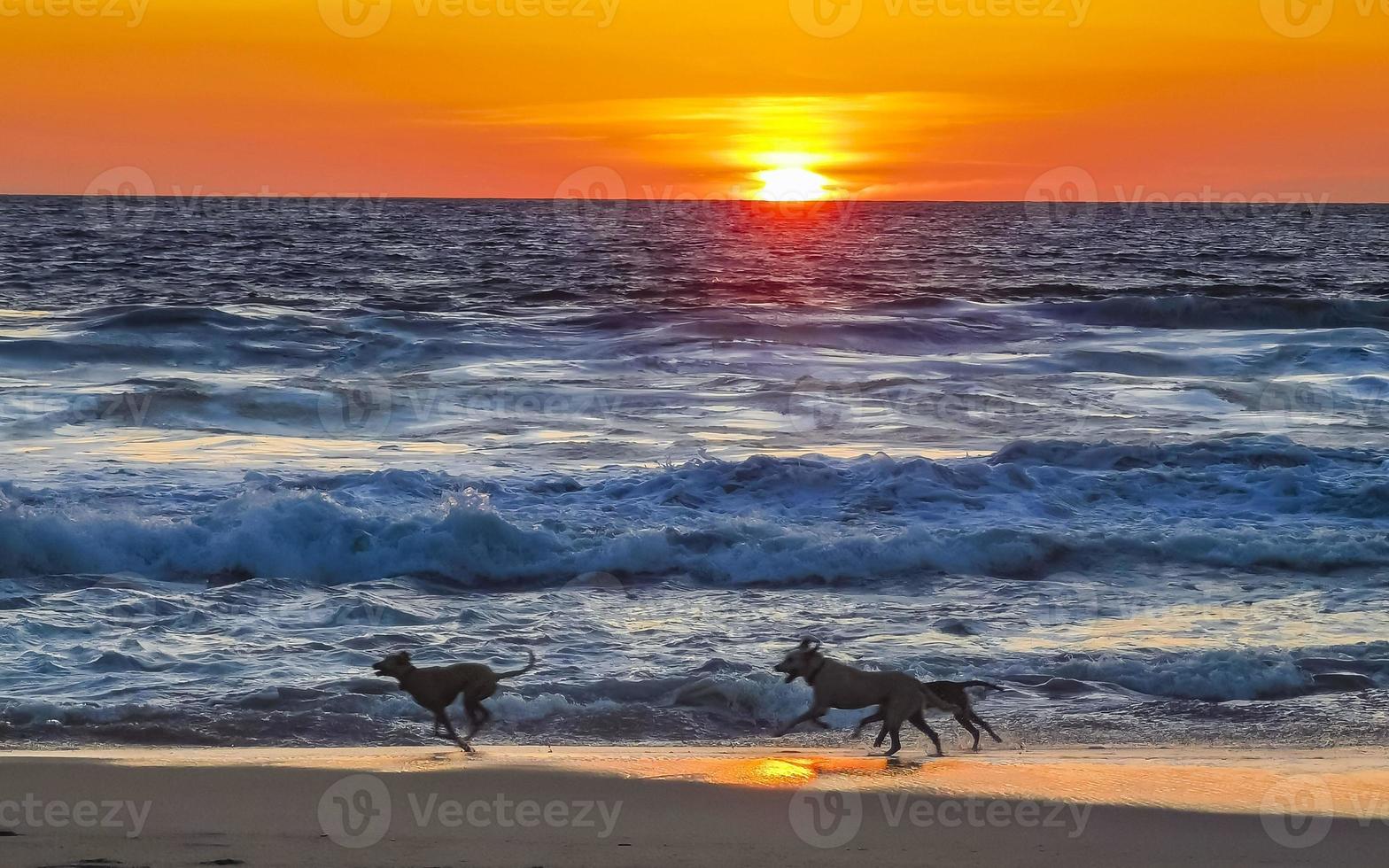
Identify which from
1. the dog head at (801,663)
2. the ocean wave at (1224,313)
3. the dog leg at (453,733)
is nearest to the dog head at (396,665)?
the dog leg at (453,733)

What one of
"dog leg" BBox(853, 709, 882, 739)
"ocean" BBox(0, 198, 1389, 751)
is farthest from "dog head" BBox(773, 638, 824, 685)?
"ocean" BBox(0, 198, 1389, 751)

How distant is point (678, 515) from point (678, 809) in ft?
23.5

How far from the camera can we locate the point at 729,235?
66.7 m

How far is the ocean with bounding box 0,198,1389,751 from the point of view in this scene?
7.29 metres

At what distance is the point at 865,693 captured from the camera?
247 inches

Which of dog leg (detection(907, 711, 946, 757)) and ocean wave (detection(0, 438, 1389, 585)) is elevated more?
ocean wave (detection(0, 438, 1389, 585))

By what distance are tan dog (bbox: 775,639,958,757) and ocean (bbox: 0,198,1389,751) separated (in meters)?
0.49

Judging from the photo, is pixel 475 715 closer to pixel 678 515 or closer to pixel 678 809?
pixel 678 809

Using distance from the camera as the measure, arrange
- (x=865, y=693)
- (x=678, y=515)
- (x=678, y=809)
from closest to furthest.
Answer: (x=678, y=809)
(x=865, y=693)
(x=678, y=515)

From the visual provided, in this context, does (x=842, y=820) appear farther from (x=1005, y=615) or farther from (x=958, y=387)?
(x=958, y=387)

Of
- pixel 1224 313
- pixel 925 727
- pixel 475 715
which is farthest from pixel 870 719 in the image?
pixel 1224 313

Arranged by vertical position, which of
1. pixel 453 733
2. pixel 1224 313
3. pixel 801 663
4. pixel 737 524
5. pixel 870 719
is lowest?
pixel 453 733

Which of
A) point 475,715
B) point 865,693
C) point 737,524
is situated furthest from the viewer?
point 737,524

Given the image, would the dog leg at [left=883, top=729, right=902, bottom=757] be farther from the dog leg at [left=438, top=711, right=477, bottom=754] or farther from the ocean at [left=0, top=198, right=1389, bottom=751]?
the dog leg at [left=438, top=711, right=477, bottom=754]
